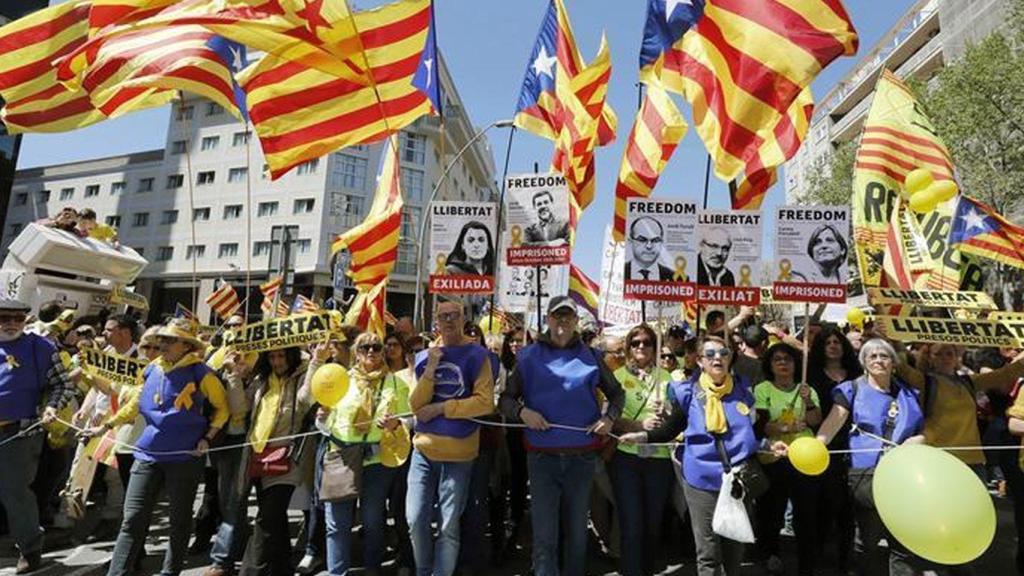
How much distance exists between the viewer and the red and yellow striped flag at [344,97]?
5.52 metres

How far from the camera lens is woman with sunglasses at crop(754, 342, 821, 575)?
4.62 meters

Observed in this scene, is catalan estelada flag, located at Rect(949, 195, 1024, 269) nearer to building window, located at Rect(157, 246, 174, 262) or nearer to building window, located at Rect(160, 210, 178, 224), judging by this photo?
building window, located at Rect(157, 246, 174, 262)

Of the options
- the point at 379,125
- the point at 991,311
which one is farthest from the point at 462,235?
the point at 991,311

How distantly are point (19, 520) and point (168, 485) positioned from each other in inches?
59.9

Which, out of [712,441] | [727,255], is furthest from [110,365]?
[727,255]

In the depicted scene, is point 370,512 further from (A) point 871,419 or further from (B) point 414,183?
(B) point 414,183

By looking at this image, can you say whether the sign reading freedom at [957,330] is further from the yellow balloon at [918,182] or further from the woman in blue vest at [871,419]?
the yellow balloon at [918,182]

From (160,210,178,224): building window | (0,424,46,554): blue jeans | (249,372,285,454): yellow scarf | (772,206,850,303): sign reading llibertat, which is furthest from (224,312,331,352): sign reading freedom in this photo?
(160,210,178,224): building window

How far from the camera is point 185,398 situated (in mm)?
4562

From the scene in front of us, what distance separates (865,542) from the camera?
4.43m

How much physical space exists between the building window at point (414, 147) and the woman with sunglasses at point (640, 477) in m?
44.3

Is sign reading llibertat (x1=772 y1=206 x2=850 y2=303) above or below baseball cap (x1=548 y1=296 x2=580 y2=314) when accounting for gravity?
above

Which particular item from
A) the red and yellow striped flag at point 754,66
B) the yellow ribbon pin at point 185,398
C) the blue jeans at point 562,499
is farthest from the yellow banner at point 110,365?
the red and yellow striped flag at point 754,66

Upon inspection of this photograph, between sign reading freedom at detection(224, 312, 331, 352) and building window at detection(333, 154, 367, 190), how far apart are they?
38.4 m
